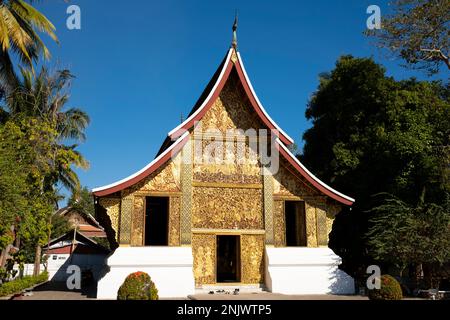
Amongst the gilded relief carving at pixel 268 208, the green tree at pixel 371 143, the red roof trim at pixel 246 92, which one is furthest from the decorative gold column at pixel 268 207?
the green tree at pixel 371 143

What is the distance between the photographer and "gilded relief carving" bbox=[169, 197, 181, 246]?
1215 centimetres

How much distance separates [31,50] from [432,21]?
13.8 metres

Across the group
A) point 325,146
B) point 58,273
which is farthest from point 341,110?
point 58,273

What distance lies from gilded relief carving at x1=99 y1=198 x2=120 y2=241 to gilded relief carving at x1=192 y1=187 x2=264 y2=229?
83.7 inches

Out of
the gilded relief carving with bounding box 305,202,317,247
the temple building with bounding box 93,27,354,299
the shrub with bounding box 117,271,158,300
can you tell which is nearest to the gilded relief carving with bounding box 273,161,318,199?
the temple building with bounding box 93,27,354,299

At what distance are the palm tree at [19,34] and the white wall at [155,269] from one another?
708 cm

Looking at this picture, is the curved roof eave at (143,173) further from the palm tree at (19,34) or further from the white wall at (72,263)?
the white wall at (72,263)

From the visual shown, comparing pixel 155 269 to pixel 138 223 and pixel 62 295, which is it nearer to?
pixel 138 223

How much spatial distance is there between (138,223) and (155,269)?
1.36 metres

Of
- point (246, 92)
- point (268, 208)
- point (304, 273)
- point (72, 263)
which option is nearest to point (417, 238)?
point (304, 273)

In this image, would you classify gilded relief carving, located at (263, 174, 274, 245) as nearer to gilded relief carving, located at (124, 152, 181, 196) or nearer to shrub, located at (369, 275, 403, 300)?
gilded relief carving, located at (124, 152, 181, 196)

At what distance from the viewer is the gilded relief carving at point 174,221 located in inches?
478

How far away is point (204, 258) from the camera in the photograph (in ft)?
40.4

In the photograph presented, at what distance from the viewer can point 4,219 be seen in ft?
40.4
